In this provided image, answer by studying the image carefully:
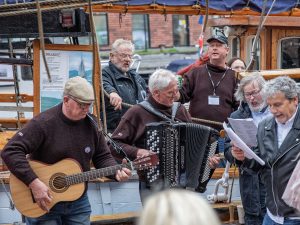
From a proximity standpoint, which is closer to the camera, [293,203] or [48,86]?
[293,203]

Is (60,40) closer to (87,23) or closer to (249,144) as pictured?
(87,23)

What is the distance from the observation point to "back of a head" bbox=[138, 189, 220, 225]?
6.13 feet

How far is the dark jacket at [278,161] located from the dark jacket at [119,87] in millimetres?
2458

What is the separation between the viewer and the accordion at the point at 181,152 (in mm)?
5496

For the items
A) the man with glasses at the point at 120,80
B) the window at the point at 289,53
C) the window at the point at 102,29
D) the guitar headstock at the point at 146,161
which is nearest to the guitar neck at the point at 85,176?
the guitar headstock at the point at 146,161

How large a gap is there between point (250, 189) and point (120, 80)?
1892mm

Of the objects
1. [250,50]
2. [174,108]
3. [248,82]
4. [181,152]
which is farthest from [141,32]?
[181,152]

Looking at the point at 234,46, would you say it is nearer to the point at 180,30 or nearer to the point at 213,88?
the point at 213,88

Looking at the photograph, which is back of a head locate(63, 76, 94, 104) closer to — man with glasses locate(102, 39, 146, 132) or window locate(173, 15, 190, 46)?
man with glasses locate(102, 39, 146, 132)

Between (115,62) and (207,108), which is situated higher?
(115,62)

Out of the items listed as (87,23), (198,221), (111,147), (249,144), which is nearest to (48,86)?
(87,23)

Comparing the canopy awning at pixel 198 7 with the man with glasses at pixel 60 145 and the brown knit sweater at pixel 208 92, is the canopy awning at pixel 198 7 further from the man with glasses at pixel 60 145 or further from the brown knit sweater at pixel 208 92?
the man with glasses at pixel 60 145

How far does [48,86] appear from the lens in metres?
6.72

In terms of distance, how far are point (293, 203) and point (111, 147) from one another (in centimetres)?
179
